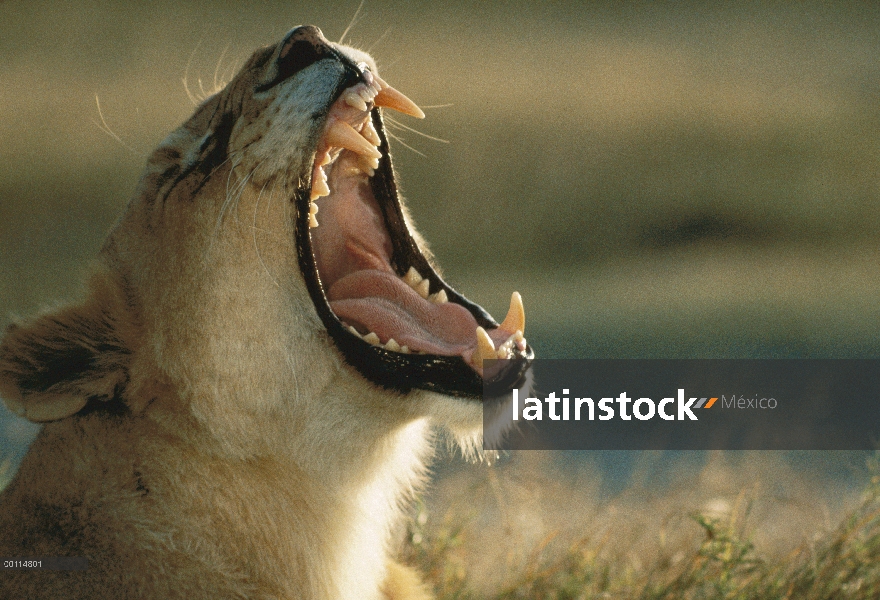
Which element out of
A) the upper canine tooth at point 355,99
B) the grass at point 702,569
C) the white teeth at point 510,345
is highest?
the upper canine tooth at point 355,99

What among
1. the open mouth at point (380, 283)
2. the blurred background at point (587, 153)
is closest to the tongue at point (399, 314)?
the open mouth at point (380, 283)

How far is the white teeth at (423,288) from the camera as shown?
3266 mm

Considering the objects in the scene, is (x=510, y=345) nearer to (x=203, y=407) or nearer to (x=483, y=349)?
(x=483, y=349)

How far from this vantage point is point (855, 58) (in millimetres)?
7723

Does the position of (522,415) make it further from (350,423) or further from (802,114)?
(802,114)

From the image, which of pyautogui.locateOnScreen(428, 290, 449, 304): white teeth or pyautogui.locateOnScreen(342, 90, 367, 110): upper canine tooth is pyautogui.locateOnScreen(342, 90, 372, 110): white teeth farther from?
pyautogui.locateOnScreen(428, 290, 449, 304): white teeth

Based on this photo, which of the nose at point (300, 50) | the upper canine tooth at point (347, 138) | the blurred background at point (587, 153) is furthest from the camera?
the blurred background at point (587, 153)

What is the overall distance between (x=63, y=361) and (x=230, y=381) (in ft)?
1.38

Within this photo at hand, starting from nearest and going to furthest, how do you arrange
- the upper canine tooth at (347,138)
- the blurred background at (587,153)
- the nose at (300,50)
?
the nose at (300,50)
the upper canine tooth at (347,138)
the blurred background at (587,153)

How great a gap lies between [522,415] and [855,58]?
222 inches

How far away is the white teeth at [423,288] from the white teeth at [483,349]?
40cm

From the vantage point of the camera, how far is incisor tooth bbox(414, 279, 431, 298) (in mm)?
3266

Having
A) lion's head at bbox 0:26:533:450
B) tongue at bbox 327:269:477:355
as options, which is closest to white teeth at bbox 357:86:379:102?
lion's head at bbox 0:26:533:450

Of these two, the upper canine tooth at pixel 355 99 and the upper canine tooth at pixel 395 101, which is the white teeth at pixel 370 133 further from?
the upper canine tooth at pixel 355 99
